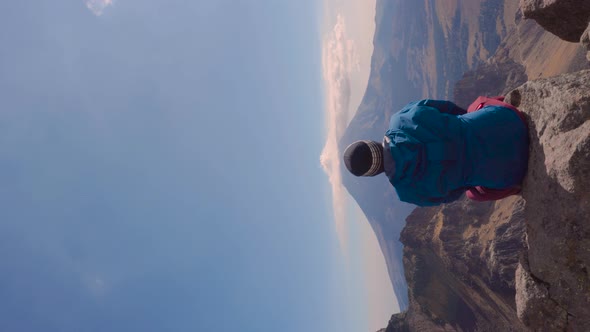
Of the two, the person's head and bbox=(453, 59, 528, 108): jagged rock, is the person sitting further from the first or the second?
bbox=(453, 59, 528, 108): jagged rock

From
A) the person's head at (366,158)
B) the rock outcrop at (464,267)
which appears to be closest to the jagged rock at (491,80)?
the rock outcrop at (464,267)

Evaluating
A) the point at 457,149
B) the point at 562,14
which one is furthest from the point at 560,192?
the point at 562,14

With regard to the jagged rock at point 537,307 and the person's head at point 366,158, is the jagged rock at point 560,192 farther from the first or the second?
the person's head at point 366,158

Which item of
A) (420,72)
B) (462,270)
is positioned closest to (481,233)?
(462,270)

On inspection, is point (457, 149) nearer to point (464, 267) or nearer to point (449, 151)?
point (449, 151)

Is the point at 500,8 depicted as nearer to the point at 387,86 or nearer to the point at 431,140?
the point at 431,140
